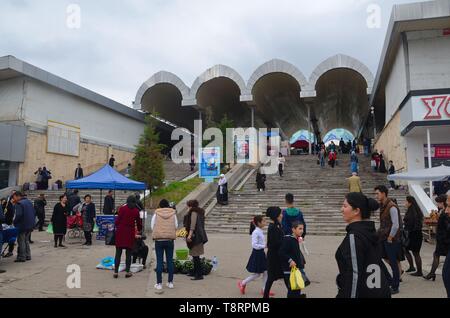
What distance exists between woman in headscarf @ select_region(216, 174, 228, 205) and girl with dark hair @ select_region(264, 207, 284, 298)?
34.0 feet

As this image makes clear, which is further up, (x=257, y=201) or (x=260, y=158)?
(x=260, y=158)

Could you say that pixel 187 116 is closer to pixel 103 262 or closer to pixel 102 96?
pixel 102 96

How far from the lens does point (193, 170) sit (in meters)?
24.6

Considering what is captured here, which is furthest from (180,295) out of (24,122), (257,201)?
(24,122)

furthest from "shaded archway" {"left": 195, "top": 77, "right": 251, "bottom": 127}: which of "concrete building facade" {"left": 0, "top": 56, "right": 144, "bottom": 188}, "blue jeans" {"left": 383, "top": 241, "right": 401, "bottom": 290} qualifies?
"blue jeans" {"left": 383, "top": 241, "right": 401, "bottom": 290}

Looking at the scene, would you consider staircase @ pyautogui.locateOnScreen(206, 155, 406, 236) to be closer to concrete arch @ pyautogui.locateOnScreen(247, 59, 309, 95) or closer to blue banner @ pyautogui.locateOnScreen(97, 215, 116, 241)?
blue banner @ pyautogui.locateOnScreen(97, 215, 116, 241)

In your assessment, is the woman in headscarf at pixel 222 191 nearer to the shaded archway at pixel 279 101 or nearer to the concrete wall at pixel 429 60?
the concrete wall at pixel 429 60

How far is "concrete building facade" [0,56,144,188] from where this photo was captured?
1978 cm

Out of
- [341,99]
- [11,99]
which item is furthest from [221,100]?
[11,99]

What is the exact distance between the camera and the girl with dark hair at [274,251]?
474 cm

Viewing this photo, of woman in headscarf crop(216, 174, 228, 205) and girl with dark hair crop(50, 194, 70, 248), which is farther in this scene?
woman in headscarf crop(216, 174, 228, 205)

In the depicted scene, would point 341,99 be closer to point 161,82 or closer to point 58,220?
point 161,82

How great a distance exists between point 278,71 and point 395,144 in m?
12.6
